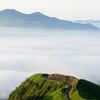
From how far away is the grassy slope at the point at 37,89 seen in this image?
142 metres

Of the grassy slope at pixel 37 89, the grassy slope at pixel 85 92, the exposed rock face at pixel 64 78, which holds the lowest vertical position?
the grassy slope at pixel 37 89

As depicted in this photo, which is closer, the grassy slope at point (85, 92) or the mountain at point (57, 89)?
the grassy slope at point (85, 92)

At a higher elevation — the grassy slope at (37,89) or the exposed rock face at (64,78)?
the exposed rock face at (64,78)

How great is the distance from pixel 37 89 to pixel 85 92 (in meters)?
58.8

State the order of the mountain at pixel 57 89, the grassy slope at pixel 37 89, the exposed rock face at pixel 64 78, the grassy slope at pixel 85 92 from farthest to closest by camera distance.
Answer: the exposed rock face at pixel 64 78 < the grassy slope at pixel 37 89 < the mountain at pixel 57 89 < the grassy slope at pixel 85 92

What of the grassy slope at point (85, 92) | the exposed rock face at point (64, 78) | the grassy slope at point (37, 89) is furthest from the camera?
the exposed rock face at point (64, 78)

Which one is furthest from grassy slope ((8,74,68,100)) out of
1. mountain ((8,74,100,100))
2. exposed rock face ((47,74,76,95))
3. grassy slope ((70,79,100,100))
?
grassy slope ((70,79,100,100))

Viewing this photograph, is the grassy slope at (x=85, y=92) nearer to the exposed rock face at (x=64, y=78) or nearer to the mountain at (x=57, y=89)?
the mountain at (x=57, y=89)

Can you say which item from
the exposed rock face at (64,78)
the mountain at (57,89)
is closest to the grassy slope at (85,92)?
the mountain at (57,89)

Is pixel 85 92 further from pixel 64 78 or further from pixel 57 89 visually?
pixel 64 78

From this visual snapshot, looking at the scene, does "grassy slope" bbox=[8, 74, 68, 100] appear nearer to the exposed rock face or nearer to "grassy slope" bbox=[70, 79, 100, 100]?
the exposed rock face

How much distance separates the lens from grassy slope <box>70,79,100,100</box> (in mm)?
103150

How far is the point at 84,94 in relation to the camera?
10656cm

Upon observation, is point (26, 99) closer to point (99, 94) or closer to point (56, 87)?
point (56, 87)
